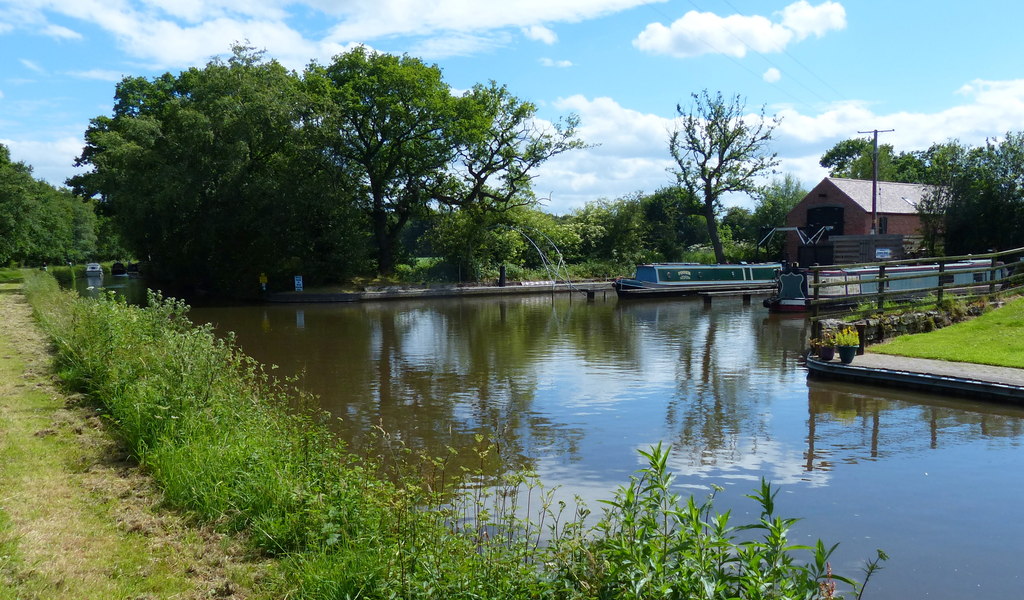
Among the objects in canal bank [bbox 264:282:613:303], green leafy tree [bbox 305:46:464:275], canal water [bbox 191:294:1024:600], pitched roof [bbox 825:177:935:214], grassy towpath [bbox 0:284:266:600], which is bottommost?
canal water [bbox 191:294:1024:600]

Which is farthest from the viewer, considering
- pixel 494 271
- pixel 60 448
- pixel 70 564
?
pixel 494 271

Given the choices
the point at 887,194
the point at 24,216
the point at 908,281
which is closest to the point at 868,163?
the point at 887,194

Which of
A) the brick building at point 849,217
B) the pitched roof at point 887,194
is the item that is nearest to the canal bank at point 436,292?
the brick building at point 849,217

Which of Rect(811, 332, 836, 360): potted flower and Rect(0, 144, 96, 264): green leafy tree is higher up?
Rect(0, 144, 96, 264): green leafy tree

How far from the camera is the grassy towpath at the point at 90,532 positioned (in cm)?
407

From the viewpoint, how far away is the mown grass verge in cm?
→ 322

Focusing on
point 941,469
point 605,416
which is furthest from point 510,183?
point 941,469

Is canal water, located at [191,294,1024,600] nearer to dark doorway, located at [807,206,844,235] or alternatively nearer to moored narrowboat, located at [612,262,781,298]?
moored narrowboat, located at [612,262,781,298]

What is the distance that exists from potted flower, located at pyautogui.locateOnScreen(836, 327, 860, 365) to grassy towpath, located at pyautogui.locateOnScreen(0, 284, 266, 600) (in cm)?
1024

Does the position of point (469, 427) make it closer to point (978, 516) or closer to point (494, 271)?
point (978, 516)

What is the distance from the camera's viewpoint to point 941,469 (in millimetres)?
7332

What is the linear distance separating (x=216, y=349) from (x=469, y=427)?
128 inches

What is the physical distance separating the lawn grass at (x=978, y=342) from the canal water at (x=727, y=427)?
1740 millimetres

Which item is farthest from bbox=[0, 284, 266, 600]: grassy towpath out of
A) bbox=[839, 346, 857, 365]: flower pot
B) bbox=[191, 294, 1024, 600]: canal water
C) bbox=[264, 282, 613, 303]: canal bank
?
bbox=[264, 282, 613, 303]: canal bank
